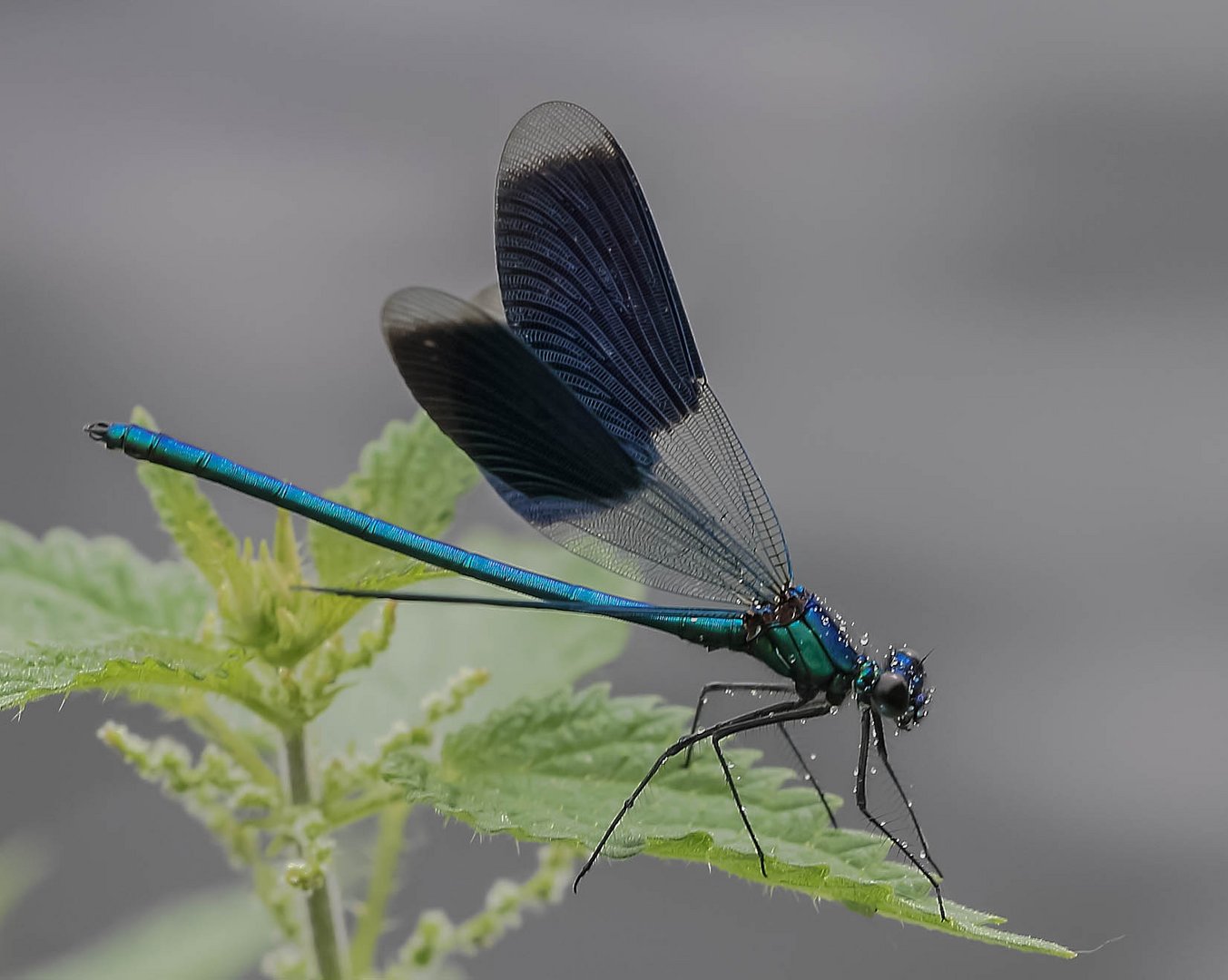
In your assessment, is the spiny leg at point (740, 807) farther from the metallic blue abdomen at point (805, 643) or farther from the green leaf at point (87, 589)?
the green leaf at point (87, 589)

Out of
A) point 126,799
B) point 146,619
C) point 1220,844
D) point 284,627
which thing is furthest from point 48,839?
point 1220,844

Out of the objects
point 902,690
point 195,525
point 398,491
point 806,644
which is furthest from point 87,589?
point 902,690

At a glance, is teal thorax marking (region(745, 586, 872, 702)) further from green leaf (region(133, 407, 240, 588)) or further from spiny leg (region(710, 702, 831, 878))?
green leaf (region(133, 407, 240, 588))

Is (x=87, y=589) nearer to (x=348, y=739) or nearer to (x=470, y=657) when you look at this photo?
(x=348, y=739)

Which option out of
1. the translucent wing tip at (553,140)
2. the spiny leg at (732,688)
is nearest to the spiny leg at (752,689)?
the spiny leg at (732,688)

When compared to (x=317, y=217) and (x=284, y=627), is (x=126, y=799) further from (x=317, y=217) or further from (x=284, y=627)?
(x=284, y=627)

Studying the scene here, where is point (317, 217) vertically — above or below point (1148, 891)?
above
